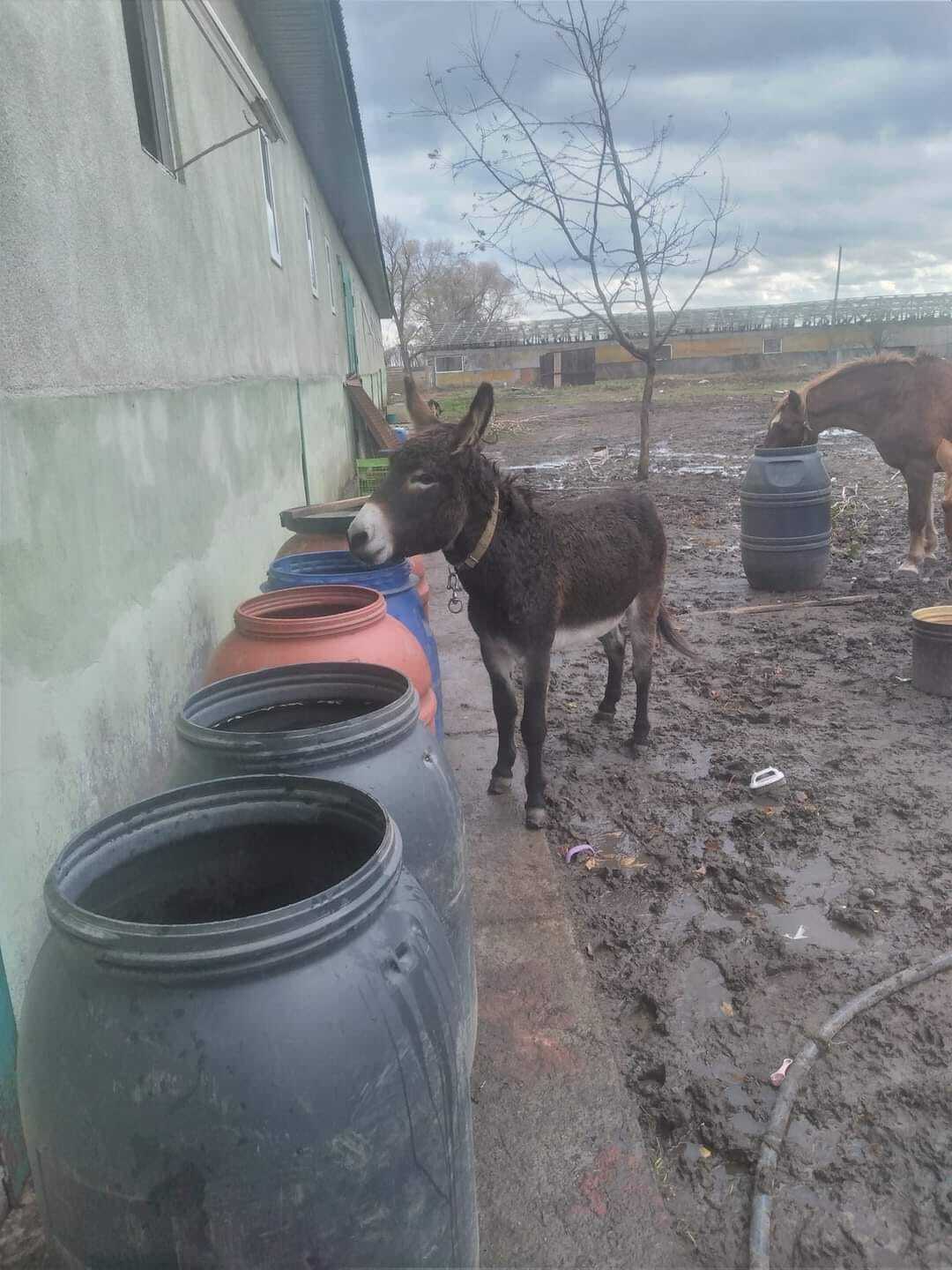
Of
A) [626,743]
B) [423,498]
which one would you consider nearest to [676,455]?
[626,743]

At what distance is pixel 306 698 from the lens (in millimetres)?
2477

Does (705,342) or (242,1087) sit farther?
(705,342)

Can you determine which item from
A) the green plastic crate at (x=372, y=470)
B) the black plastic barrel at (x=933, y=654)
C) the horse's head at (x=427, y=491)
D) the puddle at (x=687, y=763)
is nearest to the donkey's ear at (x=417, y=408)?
the horse's head at (x=427, y=491)

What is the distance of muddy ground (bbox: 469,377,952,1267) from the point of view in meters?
2.14

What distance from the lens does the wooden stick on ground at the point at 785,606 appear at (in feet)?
23.4

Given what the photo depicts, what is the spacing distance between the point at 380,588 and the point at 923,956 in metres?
2.47

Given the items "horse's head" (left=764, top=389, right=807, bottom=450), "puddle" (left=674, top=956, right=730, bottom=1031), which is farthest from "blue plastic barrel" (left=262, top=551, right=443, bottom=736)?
"horse's head" (left=764, top=389, right=807, bottom=450)

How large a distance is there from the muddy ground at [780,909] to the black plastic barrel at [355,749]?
0.79m

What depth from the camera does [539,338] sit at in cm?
5809

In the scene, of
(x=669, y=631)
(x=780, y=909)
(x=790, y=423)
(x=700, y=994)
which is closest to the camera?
(x=700, y=994)

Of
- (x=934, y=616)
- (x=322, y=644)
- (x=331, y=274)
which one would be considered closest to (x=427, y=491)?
(x=322, y=644)

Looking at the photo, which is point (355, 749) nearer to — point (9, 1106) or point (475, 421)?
point (9, 1106)

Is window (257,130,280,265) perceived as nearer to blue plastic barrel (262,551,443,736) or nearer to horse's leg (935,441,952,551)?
blue plastic barrel (262,551,443,736)

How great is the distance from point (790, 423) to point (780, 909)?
6411 mm
